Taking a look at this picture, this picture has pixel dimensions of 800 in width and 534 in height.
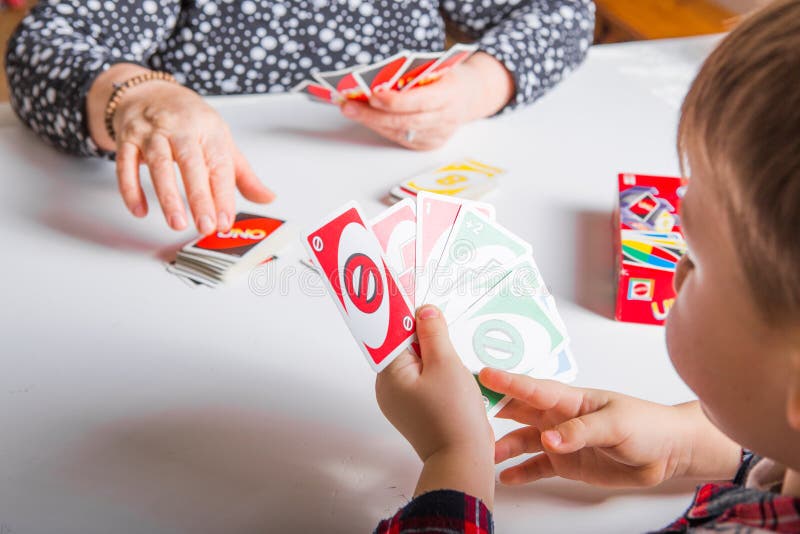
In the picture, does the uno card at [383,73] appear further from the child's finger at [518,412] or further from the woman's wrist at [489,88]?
the child's finger at [518,412]

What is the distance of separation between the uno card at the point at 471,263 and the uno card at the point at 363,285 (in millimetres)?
51

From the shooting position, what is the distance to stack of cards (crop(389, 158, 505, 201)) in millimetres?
1062

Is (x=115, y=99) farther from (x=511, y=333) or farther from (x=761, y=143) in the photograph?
(x=761, y=143)

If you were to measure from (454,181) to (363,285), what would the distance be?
1.32 feet

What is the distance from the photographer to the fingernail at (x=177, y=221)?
0.94 meters

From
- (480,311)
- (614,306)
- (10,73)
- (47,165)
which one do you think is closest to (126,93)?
(47,165)

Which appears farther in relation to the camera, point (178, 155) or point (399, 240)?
point (178, 155)

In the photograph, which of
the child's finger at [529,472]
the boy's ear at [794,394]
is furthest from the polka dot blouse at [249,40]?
the boy's ear at [794,394]

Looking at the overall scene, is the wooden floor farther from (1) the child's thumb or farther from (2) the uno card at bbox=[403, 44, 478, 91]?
(1) the child's thumb

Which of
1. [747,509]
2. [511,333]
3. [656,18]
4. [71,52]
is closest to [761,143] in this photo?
[747,509]

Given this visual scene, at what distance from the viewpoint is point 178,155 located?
3.28 feet

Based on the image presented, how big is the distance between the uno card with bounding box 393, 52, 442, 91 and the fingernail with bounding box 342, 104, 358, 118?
86 millimetres

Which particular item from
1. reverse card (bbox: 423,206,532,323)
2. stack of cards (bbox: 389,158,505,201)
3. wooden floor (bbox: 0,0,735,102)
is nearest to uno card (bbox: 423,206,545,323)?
reverse card (bbox: 423,206,532,323)

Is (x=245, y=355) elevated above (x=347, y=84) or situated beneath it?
situated beneath
